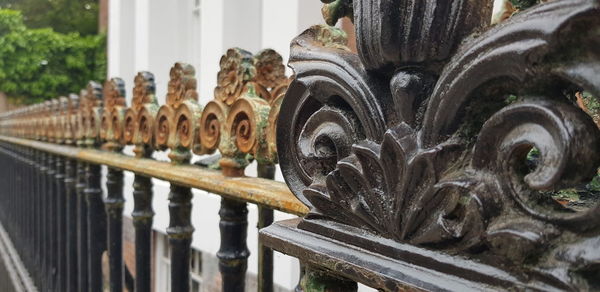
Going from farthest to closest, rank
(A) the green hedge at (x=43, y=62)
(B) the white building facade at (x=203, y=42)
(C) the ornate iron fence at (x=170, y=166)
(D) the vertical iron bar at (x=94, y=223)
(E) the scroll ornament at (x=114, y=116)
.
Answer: (A) the green hedge at (x=43, y=62) → (B) the white building facade at (x=203, y=42) → (D) the vertical iron bar at (x=94, y=223) → (E) the scroll ornament at (x=114, y=116) → (C) the ornate iron fence at (x=170, y=166)

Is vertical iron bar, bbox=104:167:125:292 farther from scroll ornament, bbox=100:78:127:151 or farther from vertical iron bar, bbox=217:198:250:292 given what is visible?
vertical iron bar, bbox=217:198:250:292

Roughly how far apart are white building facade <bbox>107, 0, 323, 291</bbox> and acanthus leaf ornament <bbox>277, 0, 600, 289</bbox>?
2229 mm

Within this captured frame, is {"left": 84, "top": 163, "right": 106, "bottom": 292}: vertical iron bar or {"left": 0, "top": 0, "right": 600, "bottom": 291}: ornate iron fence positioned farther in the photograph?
{"left": 84, "top": 163, "right": 106, "bottom": 292}: vertical iron bar

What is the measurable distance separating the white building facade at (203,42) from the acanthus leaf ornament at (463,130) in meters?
2.23

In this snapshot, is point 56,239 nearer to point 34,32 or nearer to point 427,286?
point 427,286

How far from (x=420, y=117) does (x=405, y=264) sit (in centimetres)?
13

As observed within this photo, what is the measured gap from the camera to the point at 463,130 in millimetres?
410

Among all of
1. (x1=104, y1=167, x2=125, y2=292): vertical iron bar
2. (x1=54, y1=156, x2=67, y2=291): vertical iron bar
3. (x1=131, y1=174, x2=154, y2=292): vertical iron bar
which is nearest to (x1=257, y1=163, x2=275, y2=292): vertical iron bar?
(x1=131, y1=174, x2=154, y2=292): vertical iron bar

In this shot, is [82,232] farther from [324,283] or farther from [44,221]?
[324,283]

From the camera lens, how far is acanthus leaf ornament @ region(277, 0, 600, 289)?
33 centimetres

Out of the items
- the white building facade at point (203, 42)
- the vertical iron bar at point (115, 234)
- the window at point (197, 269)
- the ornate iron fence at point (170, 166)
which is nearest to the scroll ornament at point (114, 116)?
the ornate iron fence at point (170, 166)

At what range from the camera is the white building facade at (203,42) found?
2.91 m

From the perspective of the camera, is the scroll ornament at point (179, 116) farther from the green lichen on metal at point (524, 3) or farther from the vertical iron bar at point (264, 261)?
the green lichen on metal at point (524, 3)

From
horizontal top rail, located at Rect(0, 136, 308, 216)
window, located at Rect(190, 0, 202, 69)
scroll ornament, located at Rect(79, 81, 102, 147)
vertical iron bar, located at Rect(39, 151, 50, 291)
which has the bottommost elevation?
vertical iron bar, located at Rect(39, 151, 50, 291)
